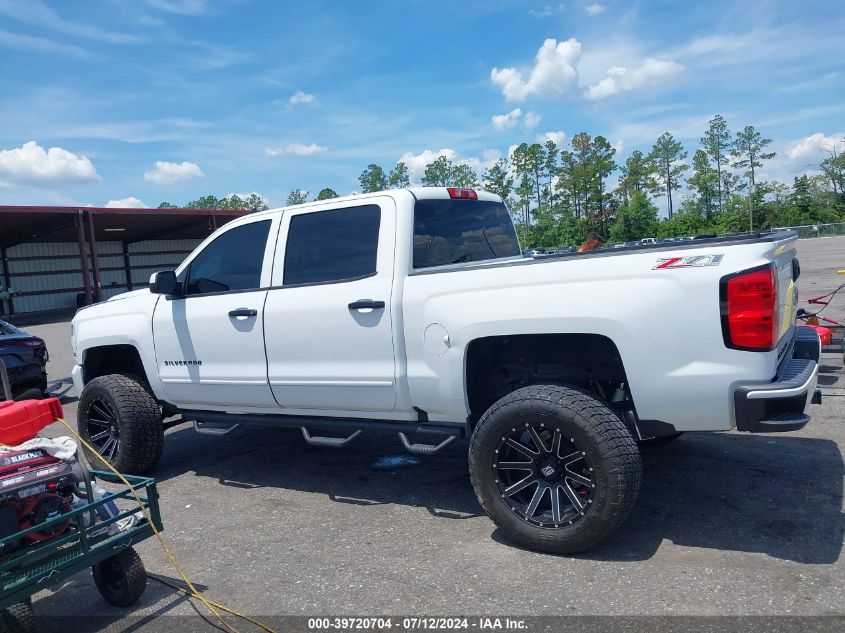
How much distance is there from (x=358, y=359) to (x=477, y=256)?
Result: 131cm

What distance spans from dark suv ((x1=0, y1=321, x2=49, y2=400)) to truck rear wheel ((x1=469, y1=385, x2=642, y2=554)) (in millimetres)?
6930

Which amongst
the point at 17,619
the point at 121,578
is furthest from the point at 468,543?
the point at 17,619

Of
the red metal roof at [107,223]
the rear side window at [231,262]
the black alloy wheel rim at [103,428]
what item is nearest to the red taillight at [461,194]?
the rear side window at [231,262]

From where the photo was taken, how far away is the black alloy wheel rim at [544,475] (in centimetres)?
377

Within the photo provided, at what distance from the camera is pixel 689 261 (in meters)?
3.42

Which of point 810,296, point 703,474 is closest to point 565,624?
point 703,474

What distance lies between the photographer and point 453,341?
409 cm

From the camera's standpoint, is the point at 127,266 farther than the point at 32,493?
Yes

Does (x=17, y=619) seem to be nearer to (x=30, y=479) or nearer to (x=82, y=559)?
(x=82, y=559)

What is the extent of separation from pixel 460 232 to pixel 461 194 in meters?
0.31

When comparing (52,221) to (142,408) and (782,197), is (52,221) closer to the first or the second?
(142,408)

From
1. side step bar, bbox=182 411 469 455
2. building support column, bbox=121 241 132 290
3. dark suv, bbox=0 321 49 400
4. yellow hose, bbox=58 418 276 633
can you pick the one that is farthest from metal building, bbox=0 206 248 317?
yellow hose, bbox=58 418 276 633

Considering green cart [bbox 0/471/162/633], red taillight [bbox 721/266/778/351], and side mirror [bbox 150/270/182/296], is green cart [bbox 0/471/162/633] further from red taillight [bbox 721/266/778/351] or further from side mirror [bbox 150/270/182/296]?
red taillight [bbox 721/266/778/351]

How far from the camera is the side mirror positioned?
522 centimetres
